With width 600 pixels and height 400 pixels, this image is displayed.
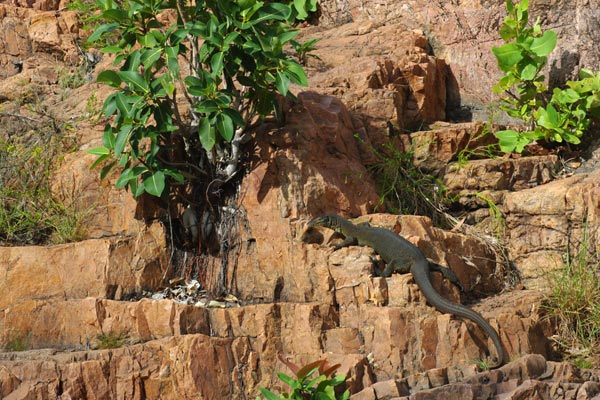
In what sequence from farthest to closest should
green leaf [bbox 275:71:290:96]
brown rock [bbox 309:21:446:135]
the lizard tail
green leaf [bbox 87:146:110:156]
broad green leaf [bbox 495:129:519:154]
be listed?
brown rock [bbox 309:21:446:135] → broad green leaf [bbox 495:129:519:154] → green leaf [bbox 87:146:110:156] → green leaf [bbox 275:71:290:96] → the lizard tail

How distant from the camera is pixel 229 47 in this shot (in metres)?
7.75

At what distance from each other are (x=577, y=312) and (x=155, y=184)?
3.62 m

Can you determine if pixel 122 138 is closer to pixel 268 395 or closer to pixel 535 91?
pixel 268 395

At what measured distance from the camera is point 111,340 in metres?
7.16

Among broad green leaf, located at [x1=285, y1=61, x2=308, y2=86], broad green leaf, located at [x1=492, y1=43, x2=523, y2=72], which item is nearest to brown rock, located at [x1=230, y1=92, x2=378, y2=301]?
broad green leaf, located at [x1=285, y1=61, x2=308, y2=86]

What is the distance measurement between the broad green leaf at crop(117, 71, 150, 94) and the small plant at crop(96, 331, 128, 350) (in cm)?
Answer: 202

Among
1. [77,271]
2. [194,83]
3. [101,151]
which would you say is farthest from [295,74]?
[77,271]

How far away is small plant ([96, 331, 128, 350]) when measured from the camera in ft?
23.4

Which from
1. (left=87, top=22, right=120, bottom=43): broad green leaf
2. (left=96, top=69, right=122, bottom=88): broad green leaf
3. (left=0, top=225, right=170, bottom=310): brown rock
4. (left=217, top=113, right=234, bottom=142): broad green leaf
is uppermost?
(left=87, top=22, right=120, bottom=43): broad green leaf

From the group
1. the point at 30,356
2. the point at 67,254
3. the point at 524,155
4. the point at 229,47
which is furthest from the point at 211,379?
the point at 524,155

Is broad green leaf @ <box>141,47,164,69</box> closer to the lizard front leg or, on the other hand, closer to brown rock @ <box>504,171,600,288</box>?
the lizard front leg

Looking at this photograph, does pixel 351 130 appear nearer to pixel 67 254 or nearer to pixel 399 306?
pixel 399 306

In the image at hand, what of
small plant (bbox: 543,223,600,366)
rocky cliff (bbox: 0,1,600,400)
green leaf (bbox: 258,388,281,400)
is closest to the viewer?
green leaf (bbox: 258,388,281,400)

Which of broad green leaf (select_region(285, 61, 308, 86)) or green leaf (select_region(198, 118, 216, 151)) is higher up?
broad green leaf (select_region(285, 61, 308, 86))
